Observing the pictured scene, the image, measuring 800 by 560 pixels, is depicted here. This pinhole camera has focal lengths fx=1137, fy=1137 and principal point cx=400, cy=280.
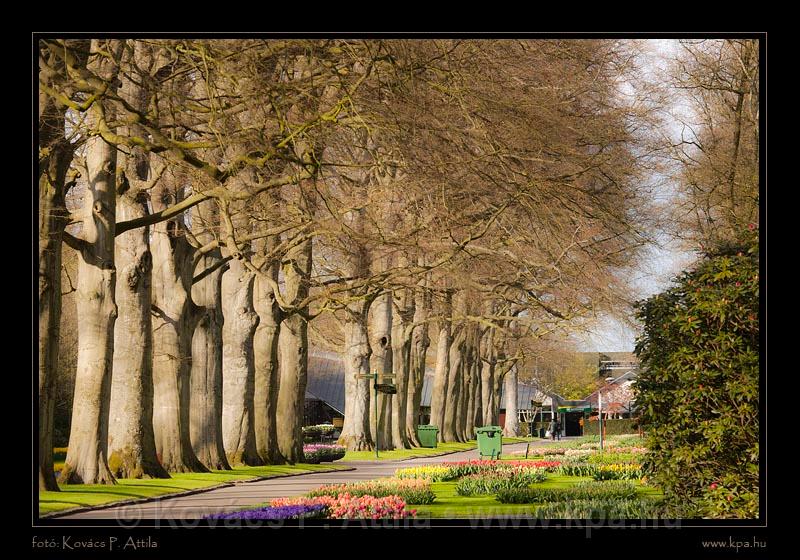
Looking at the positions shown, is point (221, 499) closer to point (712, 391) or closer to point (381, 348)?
point (712, 391)

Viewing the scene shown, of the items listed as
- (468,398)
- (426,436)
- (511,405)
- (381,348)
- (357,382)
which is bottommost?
(511,405)

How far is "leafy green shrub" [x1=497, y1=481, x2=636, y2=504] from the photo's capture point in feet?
57.0

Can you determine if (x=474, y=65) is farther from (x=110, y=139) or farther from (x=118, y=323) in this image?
(x=118, y=323)

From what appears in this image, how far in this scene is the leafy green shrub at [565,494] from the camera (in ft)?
57.0

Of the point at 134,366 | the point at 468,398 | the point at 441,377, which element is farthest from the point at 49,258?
the point at 468,398

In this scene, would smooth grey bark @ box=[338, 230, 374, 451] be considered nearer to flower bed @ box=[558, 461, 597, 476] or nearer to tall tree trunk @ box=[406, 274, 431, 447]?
tall tree trunk @ box=[406, 274, 431, 447]

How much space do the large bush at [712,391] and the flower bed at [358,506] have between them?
3.47 m

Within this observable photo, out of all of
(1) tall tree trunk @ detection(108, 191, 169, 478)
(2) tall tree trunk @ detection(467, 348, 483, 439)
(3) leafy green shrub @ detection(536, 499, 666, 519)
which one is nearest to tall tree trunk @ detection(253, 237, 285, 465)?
(1) tall tree trunk @ detection(108, 191, 169, 478)

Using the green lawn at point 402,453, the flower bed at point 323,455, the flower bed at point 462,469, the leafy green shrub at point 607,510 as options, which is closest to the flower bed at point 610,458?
the flower bed at point 462,469

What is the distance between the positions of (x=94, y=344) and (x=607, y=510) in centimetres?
855

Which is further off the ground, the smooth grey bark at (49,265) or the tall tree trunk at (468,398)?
the smooth grey bark at (49,265)

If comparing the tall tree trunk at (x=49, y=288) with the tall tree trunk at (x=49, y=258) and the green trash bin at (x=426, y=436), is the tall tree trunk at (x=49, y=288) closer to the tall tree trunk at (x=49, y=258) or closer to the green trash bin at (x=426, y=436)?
the tall tree trunk at (x=49, y=258)

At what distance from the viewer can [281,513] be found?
1430cm

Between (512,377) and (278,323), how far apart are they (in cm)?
4441
